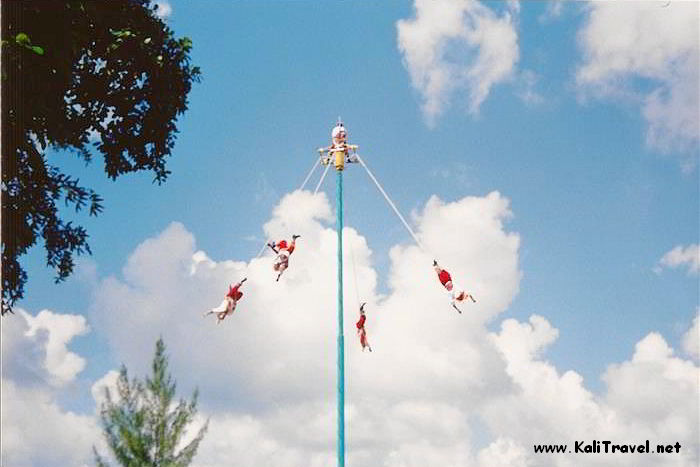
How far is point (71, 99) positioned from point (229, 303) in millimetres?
8033

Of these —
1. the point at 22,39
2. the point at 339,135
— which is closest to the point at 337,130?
the point at 339,135

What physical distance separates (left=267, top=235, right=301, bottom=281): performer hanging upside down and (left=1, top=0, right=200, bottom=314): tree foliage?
6.07m

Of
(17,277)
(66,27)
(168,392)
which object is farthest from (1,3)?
(168,392)

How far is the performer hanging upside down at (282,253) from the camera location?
1346cm

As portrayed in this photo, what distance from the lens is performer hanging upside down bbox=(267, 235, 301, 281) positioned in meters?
13.5

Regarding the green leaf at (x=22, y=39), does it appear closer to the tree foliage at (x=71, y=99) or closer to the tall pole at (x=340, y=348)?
the tree foliage at (x=71, y=99)

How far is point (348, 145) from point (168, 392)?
22.9 feet

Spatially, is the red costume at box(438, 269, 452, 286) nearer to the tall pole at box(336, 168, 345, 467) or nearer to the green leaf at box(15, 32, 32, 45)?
the tall pole at box(336, 168, 345, 467)

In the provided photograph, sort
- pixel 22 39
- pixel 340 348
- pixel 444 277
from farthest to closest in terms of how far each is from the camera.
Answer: pixel 22 39
pixel 444 277
pixel 340 348

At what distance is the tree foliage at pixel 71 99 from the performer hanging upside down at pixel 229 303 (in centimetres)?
606

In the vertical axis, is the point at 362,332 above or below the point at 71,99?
below

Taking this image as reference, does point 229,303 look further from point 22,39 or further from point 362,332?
point 22,39

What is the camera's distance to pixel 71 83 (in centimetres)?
1596

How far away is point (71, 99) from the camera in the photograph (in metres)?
17.3
